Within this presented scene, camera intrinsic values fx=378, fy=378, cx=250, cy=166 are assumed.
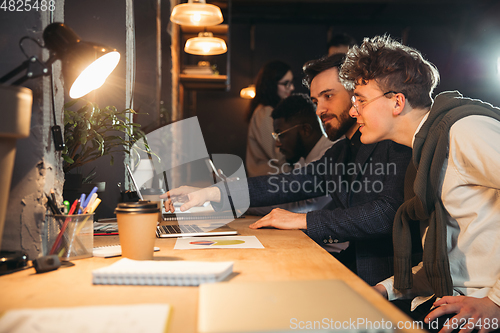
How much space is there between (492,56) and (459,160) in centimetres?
693

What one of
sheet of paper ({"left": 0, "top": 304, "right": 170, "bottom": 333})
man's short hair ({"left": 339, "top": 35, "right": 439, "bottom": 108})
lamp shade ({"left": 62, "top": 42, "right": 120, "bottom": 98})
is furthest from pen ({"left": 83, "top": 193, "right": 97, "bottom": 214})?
man's short hair ({"left": 339, "top": 35, "right": 439, "bottom": 108})

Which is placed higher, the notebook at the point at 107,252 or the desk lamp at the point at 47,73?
the desk lamp at the point at 47,73

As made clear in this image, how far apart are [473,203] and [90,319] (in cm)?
109

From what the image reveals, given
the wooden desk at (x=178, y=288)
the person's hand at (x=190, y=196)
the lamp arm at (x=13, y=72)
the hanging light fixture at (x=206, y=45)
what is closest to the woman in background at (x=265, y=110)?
the hanging light fixture at (x=206, y=45)

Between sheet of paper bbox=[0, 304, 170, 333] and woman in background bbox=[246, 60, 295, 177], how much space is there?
2969 mm

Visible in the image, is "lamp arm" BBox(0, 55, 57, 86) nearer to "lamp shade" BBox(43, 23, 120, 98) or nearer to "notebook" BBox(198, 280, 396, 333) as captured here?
"lamp shade" BBox(43, 23, 120, 98)

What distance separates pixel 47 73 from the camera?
33.5 inches

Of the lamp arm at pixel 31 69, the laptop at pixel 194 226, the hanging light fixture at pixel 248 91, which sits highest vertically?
the hanging light fixture at pixel 248 91

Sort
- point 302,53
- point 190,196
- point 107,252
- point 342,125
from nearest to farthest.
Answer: point 107,252, point 190,196, point 342,125, point 302,53

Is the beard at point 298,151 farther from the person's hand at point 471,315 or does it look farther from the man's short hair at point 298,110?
the person's hand at point 471,315

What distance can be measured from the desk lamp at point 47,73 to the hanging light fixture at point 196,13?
1.92 metres

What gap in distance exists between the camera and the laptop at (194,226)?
121 cm

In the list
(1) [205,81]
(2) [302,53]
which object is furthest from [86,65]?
(2) [302,53]

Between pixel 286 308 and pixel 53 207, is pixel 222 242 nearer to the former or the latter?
pixel 53 207
